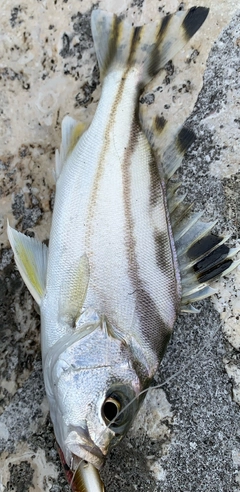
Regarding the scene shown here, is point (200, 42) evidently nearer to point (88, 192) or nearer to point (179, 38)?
point (179, 38)

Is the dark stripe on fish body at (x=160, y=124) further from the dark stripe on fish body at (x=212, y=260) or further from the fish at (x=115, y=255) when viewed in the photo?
the dark stripe on fish body at (x=212, y=260)

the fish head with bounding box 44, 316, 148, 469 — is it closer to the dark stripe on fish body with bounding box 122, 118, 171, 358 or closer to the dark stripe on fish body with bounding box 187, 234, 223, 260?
the dark stripe on fish body with bounding box 122, 118, 171, 358

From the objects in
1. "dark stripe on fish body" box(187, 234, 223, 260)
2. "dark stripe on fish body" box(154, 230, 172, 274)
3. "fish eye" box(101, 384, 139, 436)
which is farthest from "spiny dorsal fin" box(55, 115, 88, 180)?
"fish eye" box(101, 384, 139, 436)

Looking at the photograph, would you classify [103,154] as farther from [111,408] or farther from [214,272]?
[111,408]

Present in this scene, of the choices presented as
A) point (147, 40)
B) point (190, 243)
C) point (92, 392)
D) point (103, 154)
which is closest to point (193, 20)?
point (147, 40)

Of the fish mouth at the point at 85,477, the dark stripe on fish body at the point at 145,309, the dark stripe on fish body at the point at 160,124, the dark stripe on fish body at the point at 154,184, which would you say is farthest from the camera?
the dark stripe on fish body at the point at 160,124

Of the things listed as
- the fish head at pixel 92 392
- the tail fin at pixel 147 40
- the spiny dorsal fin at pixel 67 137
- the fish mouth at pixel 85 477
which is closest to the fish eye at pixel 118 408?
the fish head at pixel 92 392
